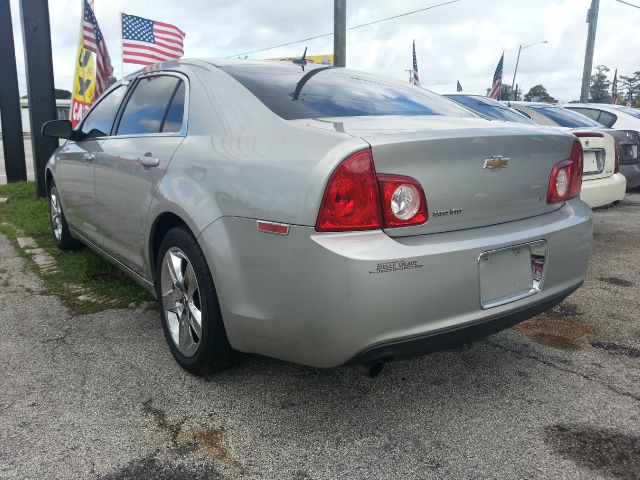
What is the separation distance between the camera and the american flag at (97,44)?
8.34 metres

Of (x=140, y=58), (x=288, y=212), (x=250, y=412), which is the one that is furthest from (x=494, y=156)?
(x=140, y=58)

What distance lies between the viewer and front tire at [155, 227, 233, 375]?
2486 mm

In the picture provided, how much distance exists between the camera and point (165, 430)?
2.31 meters

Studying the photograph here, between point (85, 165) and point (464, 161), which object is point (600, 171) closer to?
point (464, 161)

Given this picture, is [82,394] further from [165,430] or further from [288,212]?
[288,212]

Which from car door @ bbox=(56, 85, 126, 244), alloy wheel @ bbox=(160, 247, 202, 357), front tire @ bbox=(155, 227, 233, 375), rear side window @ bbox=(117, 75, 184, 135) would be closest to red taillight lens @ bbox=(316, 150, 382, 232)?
front tire @ bbox=(155, 227, 233, 375)

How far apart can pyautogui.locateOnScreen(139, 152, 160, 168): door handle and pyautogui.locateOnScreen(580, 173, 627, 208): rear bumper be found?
12.8 ft

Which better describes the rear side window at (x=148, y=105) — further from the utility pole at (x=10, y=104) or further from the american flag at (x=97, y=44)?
the utility pole at (x=10, y=104)

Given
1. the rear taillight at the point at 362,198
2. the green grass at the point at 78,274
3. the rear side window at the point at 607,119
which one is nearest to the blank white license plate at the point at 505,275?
the rear taillight at the point at 362,198

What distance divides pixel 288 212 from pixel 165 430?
3.43 ft

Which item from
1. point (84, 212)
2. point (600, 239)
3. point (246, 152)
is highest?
point (246, 152)

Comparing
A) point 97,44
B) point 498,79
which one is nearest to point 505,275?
point 97,44

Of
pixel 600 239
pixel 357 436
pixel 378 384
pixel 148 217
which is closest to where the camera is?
pixel 357 436

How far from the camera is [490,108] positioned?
21.6 feet
